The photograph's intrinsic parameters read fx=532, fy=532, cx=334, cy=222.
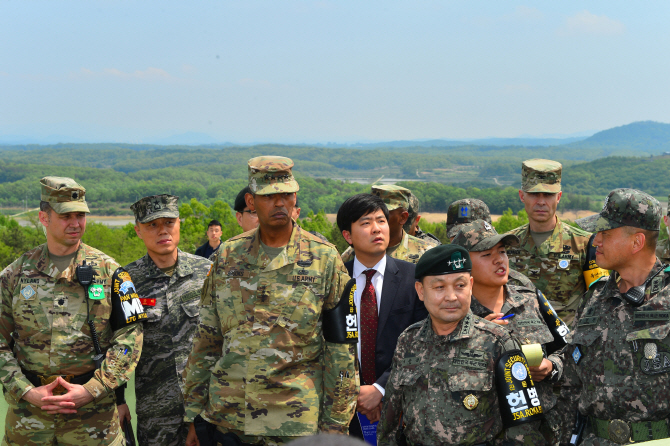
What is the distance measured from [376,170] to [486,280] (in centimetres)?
18721

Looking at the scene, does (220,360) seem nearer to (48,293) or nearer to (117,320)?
(117,320)

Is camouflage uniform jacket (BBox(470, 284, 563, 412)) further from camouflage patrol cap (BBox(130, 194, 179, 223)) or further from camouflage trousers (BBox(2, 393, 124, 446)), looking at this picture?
camouflage trousers (BBox(2, 393, 124, 446))

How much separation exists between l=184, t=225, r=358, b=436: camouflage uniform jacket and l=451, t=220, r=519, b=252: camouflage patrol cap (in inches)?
31.2

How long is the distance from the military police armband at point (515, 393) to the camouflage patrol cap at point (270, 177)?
142 cm

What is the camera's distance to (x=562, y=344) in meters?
3.16

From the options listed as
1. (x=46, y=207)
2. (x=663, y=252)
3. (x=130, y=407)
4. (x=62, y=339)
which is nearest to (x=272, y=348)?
(x=62, y=339)

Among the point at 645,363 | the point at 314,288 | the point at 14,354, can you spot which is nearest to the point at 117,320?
the point at 14,354

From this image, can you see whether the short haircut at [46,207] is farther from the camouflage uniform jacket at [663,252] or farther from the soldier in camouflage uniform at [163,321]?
the camouflage uniform jacket at [663,252]

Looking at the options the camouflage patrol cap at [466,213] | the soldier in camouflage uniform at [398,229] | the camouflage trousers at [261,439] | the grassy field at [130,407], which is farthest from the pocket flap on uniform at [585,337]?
the grassy field at [130,407]

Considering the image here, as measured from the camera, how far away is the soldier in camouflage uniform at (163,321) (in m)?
4.07

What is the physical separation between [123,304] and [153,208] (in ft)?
2.95

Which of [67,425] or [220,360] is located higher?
[220,360]

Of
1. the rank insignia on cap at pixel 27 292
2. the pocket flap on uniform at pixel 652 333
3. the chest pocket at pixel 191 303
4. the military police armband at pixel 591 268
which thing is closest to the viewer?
the pocket flap on uniform at pixel 652 333

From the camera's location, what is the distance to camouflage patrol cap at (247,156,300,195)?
2.92m
